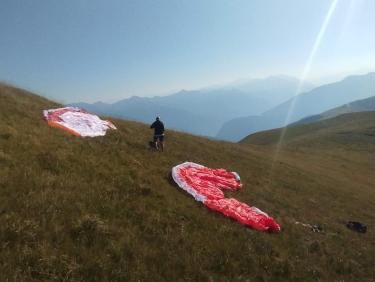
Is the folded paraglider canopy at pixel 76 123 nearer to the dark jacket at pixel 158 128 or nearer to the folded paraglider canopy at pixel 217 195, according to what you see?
the dark jacket at pixel 158 128

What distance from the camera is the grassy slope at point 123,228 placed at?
10931mm

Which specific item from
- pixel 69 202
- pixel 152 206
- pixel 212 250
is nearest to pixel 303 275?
pixel 212 250

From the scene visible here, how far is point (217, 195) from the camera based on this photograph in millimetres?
21047

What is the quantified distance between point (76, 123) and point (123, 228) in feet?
58.9

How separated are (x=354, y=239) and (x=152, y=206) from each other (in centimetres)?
1360

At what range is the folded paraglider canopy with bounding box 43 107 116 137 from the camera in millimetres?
27375

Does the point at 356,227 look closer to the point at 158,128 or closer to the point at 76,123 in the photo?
the point at 158,128

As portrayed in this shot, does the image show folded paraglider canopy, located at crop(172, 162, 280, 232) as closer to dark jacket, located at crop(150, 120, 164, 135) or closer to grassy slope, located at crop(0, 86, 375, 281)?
grassy slope, located at crop(0, 86, 375, 281)

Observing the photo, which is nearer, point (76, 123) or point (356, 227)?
point (356, 227)

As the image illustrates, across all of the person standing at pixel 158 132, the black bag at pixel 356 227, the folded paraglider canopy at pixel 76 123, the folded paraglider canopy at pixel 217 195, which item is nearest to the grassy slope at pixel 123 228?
the folded paraglider canopy at pixel 217 195

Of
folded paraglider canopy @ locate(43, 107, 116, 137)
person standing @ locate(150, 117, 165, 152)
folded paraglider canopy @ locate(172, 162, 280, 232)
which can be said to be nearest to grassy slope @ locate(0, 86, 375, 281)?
folded paraglider canopy @ locate(172, 162, 280, 232)

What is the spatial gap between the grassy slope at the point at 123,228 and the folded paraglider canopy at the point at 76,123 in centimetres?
318

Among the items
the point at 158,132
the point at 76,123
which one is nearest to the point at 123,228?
the point at 158,132

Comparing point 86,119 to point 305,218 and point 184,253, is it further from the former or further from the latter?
point 184,253
